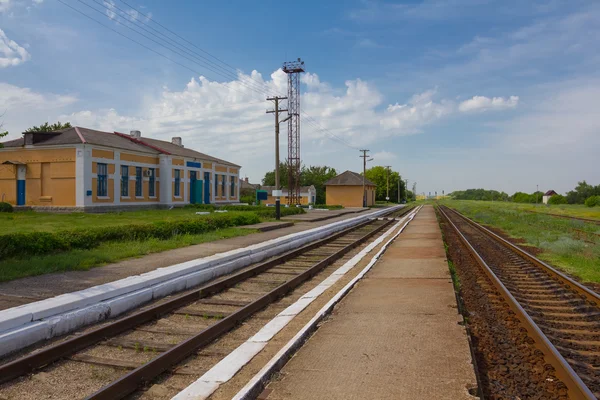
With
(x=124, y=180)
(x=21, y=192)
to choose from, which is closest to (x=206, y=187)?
(x=124, y=180)

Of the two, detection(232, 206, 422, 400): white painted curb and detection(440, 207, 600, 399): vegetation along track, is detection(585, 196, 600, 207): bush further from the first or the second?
detection(232, 206, 422, 400): white painted curb

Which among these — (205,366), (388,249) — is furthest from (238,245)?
(205,366)

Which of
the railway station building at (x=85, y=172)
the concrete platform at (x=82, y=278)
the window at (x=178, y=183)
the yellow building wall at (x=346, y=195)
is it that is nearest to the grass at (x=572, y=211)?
the yellow building wall at (x=346, y=195)

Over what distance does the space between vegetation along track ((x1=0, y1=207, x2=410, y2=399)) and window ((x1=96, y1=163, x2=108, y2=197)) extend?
24.4m

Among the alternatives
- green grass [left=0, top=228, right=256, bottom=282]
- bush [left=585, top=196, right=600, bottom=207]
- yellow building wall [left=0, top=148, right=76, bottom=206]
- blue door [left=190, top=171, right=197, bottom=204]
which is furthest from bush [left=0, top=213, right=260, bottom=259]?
bush [left=585, top=196, right=600, bottom=207]

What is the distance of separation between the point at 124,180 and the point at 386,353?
31.2 meters

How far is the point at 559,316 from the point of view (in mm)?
7871

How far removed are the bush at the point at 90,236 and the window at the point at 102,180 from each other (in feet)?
45.1

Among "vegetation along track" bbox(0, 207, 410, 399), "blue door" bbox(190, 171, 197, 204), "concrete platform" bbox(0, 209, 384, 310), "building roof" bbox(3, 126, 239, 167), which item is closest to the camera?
"vegetation along track" bbox(0, 207, 410, 399)

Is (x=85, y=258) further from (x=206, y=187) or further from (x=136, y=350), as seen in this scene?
(x=206, y=187)

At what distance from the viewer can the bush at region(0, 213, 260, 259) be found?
35.8 feet

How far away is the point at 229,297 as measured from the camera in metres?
9.03

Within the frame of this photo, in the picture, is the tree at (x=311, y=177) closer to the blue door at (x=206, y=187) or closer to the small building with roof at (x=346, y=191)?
the small building with roof at (x=346, y=191)

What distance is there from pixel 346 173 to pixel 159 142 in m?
36.4
